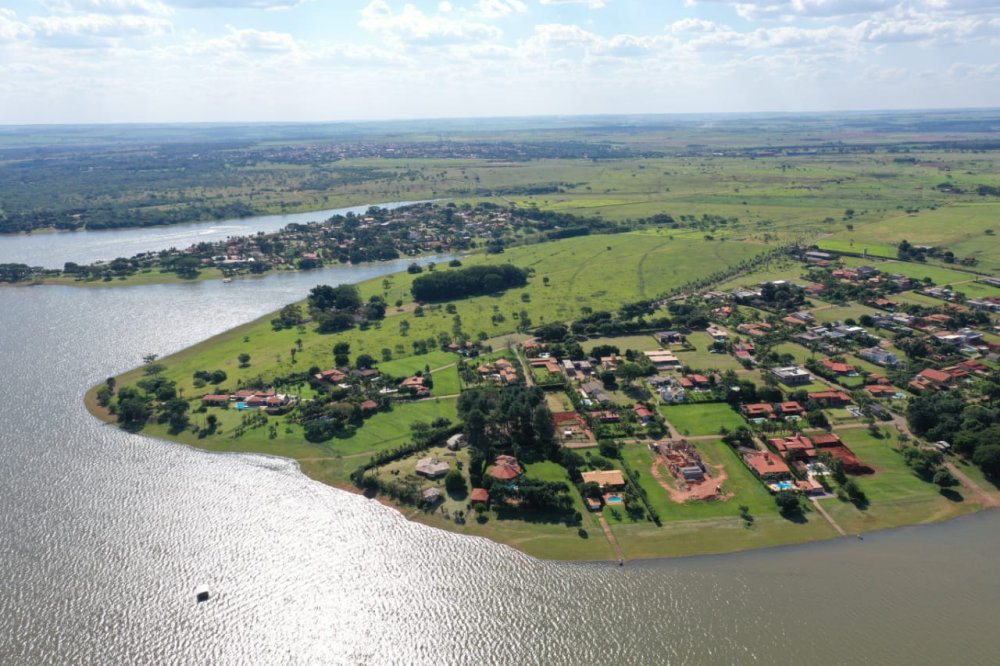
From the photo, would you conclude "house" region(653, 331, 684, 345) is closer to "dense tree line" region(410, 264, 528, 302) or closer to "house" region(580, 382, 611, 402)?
"house" region(580, 382, 611, 402)

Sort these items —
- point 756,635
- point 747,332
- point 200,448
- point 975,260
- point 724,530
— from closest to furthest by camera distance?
point 756,635 → point 724,530 → point 200,448 → point 747,332 → point 975,260

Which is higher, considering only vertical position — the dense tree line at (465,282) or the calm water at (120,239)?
the dense tree line at (465,282)

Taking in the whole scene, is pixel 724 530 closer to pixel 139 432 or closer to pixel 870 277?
pixel 139 432

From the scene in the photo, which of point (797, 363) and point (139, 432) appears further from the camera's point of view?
point (797, 363)

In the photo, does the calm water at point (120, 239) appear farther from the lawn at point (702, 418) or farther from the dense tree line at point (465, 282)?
the lawn at point (702, 418)

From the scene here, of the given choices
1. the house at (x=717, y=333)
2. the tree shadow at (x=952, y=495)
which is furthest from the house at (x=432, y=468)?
the house at (x=717, y=333)

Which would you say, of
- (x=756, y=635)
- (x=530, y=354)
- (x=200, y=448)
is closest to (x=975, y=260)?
(x=530, y=354)
